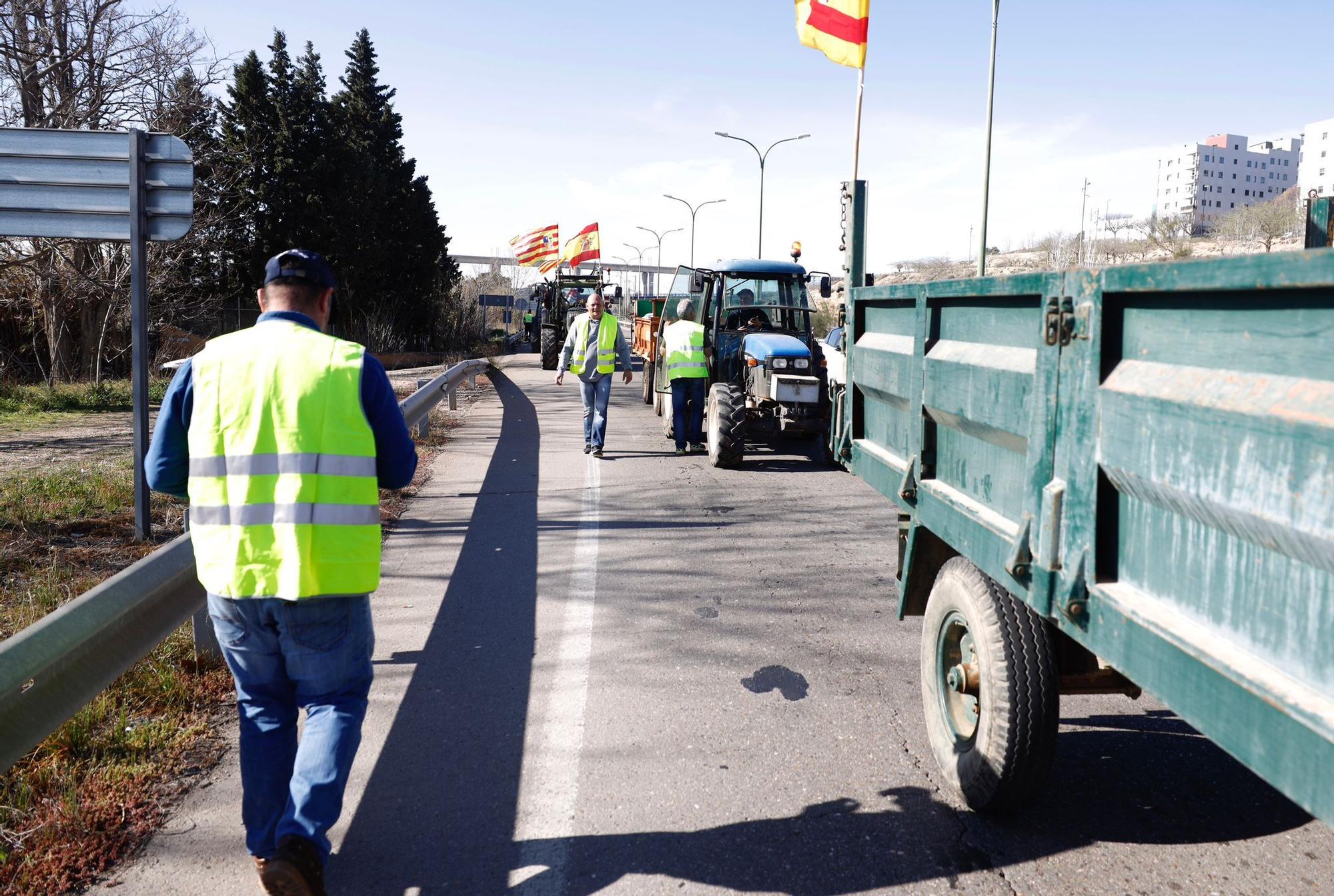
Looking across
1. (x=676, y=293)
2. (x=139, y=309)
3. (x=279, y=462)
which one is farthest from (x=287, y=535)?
(x=676, y=293)

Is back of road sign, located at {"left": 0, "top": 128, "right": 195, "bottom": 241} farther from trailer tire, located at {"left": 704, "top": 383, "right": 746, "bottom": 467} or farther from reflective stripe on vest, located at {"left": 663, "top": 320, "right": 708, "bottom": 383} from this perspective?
reflective stripe on vest, located at {"left": 663, "top": 320, "right": 708, "bottom": 383}

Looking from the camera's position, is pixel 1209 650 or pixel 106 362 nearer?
pixel 1209 650

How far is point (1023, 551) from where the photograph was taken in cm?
292

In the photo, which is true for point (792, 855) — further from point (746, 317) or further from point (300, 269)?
point (746, 317)

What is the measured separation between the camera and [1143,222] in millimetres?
23469

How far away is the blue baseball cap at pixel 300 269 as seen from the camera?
307 cm

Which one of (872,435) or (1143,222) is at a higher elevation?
(1143,222)

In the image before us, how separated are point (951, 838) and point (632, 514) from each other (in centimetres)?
533

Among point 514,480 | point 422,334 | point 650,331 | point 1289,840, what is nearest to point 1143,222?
point 650,331

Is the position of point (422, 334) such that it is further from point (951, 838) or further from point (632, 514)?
point (951, 838)

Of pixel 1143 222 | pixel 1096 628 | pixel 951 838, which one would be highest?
pixel 1143 222

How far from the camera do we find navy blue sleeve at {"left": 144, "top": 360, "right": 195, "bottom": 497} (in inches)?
119

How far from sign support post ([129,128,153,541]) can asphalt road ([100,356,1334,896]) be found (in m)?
1.86

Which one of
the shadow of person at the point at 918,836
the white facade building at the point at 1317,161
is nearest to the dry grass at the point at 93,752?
the shadow of person at the point at 918,836
